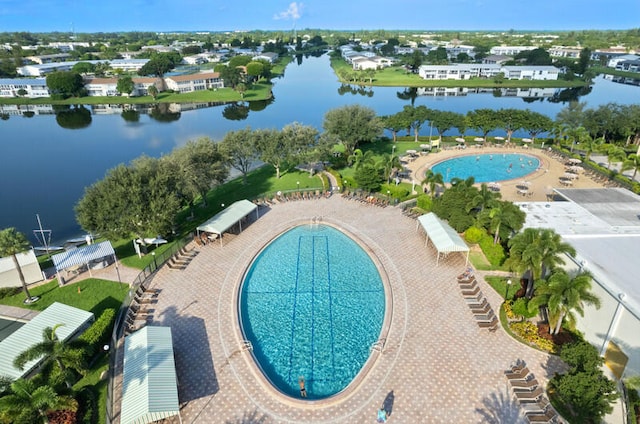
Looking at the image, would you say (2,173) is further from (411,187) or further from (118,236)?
(411,187)

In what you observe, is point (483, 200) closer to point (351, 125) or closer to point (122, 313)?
point (351, 125)

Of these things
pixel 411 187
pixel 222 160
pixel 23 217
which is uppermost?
pixel 222 160

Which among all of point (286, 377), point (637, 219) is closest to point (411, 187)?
point (637, 219)

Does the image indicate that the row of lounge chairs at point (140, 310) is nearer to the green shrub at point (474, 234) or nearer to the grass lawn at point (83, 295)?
the grass lawn at point (83, 295)

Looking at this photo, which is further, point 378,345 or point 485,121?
point 485,121

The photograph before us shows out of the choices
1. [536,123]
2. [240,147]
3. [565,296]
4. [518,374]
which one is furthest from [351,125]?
[518,374]

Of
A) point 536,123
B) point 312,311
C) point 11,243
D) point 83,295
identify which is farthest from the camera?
point 536,123
